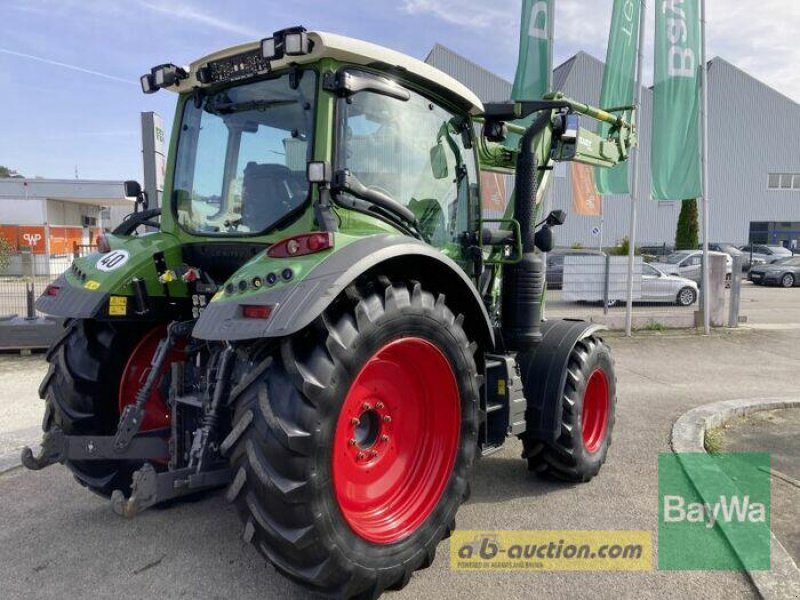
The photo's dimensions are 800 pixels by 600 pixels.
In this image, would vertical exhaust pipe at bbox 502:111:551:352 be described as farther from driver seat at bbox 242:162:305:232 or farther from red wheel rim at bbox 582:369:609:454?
driver seat at bbox 242:162:305:232

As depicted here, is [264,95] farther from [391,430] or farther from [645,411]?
[645,411]

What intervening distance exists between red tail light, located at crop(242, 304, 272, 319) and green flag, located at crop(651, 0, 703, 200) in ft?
35.4

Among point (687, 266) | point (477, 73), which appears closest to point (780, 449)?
point (687, 266)

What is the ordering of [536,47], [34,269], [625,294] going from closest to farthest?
[536,47]
[625,294]
[34,269]

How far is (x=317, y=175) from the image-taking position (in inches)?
116

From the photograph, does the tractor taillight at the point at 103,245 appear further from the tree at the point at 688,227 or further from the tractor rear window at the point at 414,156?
the tree at the point at 688,227

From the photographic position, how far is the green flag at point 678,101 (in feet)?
37.2

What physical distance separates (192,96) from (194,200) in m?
0.64

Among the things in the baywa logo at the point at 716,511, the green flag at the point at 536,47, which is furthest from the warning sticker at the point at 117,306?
the green flag at the point at 536,47

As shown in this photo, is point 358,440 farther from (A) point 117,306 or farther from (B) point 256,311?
(A) point 117,306

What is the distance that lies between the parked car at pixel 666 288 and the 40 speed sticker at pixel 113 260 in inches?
602

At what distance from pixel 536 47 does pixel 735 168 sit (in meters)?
31.2

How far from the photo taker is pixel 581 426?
4348mm

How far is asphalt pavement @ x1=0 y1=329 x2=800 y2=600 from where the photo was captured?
305 cm
